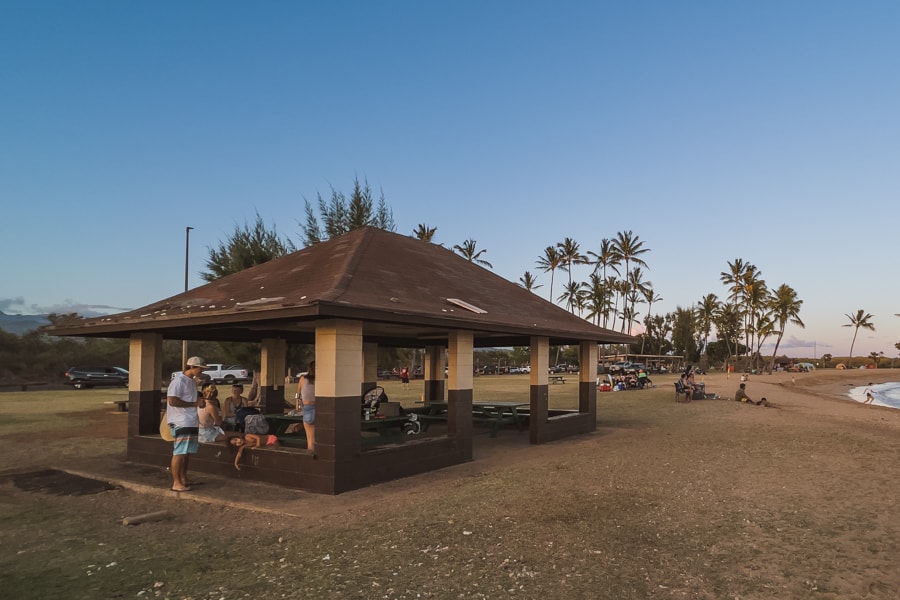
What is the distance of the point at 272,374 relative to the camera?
16.0 metres

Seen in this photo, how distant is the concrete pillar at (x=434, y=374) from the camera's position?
1874 centimetres

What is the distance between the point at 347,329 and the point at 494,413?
25.3 feet

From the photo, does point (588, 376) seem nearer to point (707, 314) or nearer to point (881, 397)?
point (881, 397)

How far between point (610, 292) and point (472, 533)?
6956cm

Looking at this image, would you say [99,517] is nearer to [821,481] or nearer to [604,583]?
[604,583]

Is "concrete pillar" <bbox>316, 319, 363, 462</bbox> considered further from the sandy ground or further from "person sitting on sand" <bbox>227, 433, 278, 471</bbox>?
"person sitting on sand" <bbox>227, 433, 278, 471</bbox>

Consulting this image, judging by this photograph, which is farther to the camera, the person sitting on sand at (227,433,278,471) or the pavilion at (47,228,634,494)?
the person sitting on sand at (227,433,278,471)

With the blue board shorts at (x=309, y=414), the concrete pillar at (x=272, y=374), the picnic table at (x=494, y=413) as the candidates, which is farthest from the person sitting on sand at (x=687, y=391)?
the blue board shorts at (x=309, y=414)

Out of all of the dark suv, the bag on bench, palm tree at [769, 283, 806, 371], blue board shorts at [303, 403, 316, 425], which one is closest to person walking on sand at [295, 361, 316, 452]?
blue board shorts at [303, 403, 316, 425]

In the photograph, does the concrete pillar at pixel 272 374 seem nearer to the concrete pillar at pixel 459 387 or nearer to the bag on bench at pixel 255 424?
Result: the bag on bench at pixel 255 424

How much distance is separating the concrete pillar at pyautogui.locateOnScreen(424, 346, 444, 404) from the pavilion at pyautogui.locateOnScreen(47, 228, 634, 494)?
3.32 m

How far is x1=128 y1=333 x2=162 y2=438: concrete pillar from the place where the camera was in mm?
10742

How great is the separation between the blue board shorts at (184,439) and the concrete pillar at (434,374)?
436 inches

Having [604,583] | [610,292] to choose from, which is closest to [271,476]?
[604,583]
